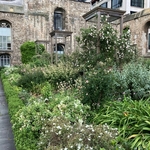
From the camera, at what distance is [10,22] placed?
20656 millimetres

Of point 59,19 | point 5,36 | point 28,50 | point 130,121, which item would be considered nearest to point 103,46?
point 130,121

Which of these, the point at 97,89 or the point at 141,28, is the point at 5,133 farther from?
the point at 141,28

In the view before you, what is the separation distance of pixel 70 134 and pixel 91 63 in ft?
16.5

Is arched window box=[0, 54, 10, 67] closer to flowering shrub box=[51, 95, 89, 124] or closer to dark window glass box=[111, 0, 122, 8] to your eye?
flowering shrub box=[51, 95, 89, 124]

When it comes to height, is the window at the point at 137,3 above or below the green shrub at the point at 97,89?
above

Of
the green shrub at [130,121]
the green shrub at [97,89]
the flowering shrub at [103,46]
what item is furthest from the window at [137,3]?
the green shrub at [130,121]

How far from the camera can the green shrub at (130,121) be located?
2.54 meters

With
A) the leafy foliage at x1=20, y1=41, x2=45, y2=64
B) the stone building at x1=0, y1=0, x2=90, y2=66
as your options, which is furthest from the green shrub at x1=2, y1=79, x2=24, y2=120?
the stone building at x1=0, y1=0, x2=90, y2=66

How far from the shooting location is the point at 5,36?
20672 mm

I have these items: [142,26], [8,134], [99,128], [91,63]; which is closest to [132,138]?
[99,128]

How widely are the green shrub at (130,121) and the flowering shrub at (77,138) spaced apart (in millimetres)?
332

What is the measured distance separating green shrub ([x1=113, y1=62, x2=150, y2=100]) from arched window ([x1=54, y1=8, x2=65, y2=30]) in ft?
68.0

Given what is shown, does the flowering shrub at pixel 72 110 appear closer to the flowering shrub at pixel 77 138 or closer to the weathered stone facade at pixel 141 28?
the flowering shrub at pixel 77 138

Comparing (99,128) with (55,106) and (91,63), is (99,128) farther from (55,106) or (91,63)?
(91,63)
